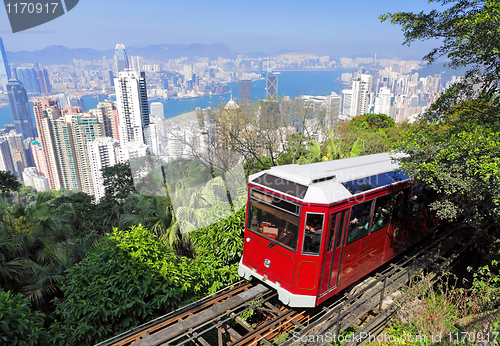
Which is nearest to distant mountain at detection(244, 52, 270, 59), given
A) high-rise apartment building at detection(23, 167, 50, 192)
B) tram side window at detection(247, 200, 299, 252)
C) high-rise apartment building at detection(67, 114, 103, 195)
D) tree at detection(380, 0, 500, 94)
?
high-rise apartment building at detection(67, 114, 103, 195)

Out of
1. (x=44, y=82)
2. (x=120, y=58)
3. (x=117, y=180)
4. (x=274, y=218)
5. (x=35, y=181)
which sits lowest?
(x=35, y=181)

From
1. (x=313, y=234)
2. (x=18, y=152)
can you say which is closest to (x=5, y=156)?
(x=18, y=152)

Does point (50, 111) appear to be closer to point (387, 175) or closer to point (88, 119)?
point (88, 119)

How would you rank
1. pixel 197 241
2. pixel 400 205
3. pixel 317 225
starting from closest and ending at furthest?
pixel 317 225 → pixel 400 205 → pixel 197 241

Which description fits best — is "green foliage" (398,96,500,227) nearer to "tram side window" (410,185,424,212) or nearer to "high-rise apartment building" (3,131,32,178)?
"tram side window" (410,185,424,212)

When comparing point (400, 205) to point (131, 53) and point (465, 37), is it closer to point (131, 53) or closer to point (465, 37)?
point (465, 37)
